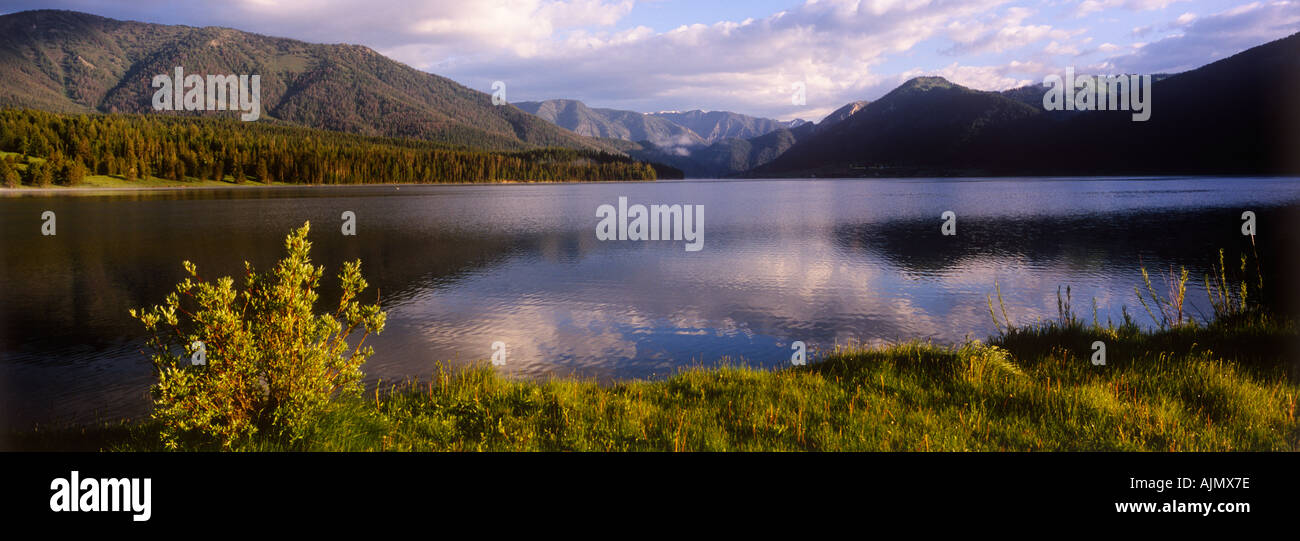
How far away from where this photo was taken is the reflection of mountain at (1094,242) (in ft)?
104

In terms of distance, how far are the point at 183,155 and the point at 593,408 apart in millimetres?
227616

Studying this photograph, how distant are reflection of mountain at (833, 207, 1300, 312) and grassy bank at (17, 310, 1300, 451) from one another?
12913mm

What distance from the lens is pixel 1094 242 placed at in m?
42.7

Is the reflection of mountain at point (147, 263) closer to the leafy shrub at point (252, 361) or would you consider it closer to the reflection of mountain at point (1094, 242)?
the leafy shrub at point (252, 361)

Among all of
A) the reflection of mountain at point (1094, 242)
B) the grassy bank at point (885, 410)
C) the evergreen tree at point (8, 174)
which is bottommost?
the grassy bank at point (885, 410)

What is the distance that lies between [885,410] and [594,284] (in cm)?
2141

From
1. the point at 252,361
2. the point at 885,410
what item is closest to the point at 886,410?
the point at 885,410

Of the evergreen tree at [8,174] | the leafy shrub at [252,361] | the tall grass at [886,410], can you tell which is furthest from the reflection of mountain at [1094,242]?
the evergreen tree at [8,174]

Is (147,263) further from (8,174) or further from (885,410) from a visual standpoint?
(8,174)

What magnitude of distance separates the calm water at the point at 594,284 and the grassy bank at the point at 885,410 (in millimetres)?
4810
